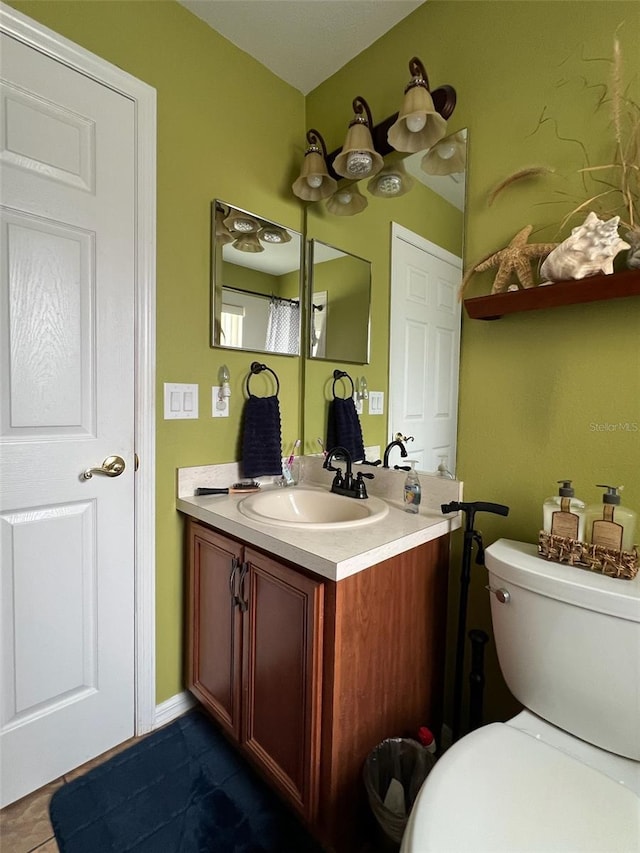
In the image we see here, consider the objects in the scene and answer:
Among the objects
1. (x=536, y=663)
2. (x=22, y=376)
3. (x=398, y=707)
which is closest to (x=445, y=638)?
(x=398, y=707)

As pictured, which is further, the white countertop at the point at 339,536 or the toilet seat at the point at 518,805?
the white countertop at the point at 339,536

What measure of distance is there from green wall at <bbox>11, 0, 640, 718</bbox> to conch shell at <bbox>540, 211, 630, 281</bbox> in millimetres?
126

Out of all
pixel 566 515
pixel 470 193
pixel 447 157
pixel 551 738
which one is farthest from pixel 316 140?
pixel 551 738

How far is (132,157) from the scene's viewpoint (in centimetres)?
132

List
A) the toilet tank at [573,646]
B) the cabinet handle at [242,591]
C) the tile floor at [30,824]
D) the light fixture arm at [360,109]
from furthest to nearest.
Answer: the light fixture arm at [360,109]
the cabinet handle at [242,591]
the tile floor at [30,824]
the toilet tank at [573,646]

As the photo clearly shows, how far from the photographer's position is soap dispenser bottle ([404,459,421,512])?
1315mm

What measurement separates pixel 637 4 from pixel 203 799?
2408 millimetres

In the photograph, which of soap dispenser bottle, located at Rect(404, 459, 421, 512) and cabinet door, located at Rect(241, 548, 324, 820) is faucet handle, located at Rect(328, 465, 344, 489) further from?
cabinet door, located at Rect(241, 548, 324, 820)

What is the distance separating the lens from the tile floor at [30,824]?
1.08 m

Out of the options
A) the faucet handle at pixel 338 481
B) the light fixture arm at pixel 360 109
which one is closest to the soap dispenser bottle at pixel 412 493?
the faucet handle at pixel 338 481

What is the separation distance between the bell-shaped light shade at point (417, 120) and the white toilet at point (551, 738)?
128cm

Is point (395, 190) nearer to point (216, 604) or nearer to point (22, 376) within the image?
point (22, 376)

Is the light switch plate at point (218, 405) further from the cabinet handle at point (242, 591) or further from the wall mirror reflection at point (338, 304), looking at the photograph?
the cabinet handle at point (242, 591)

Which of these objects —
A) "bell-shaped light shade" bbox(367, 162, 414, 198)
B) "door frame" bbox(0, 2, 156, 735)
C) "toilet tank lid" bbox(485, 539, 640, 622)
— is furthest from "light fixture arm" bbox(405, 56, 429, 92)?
"toilet tank lid" bbox(485, 539, 640, 622)
